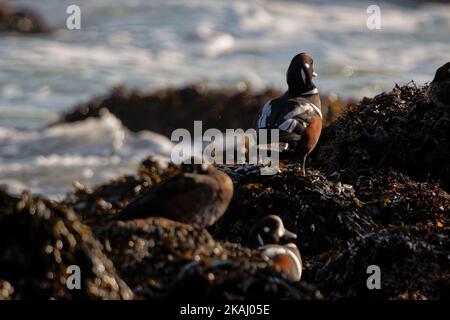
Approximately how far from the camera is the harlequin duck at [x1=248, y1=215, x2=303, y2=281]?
6.36 meters

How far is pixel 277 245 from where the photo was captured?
6.61 meters

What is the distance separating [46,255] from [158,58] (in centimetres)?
2268

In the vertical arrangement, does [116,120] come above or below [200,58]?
below

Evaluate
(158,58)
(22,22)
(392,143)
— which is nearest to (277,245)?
(392,143)

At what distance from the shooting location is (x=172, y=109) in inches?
858

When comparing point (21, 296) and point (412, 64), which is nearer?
point (21, 296)

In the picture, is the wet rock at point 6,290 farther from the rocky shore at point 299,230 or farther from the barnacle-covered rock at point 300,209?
the barnacle-covered rock at point 300,209

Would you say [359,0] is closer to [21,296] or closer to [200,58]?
[200,58]

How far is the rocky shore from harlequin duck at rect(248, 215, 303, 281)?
0.23 meters

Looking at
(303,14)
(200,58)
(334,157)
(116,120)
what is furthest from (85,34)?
(334,157)

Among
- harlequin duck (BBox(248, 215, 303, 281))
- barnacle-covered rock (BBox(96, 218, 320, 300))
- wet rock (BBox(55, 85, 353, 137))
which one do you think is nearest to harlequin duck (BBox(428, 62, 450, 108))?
harlequin duck (BBox(248, 215, 303, 281))

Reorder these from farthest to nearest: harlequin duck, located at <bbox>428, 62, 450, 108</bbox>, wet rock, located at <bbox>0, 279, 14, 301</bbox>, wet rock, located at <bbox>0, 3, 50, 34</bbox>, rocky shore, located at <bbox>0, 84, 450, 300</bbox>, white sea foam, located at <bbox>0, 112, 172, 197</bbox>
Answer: wet rock, located at <bbox>0, 3, 50, 34</bbox> → white sea foam, located at <bbox>0, 112, 172, 197</bbox> → harlequin duck, located at <bbox>428, 62, 450, 108</bbox> → rocky shore, located at <bbox>0, 84, 450, 300</bbox> → wet rock, located at <bbox>0, 279, 14, 301</bbox>

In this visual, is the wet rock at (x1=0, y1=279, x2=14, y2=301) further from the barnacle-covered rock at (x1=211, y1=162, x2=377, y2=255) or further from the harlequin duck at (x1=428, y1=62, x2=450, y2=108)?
the harlequin duck at (x1=428, y1=62, x2=450, y2=108)
